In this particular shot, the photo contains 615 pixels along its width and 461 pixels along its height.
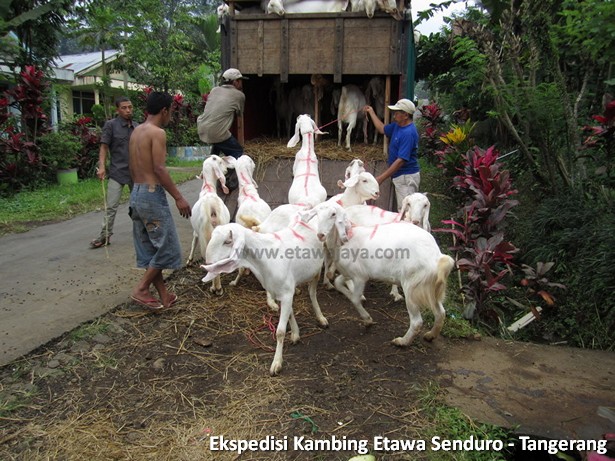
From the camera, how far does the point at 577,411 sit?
3.21 m

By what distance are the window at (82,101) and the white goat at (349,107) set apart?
54.5 ft

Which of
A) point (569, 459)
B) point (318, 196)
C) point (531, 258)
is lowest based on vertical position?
point (569, 459)

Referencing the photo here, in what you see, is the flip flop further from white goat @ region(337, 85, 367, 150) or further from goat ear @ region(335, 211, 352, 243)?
white goat @ region(337, 85, 367, 150)

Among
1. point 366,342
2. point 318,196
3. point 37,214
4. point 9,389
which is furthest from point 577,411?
point 37,214

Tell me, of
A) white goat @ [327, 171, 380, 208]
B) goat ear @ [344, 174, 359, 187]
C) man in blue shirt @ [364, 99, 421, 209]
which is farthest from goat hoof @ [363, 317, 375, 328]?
man in blue shirt @ [364, 99, 421, 209]

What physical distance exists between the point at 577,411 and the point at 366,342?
1.66 m

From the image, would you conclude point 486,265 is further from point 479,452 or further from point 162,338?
point 162,338

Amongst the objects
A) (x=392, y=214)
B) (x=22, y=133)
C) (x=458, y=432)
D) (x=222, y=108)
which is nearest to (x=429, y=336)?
(x=458, y=432)

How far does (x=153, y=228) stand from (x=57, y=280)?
1859 millimetres

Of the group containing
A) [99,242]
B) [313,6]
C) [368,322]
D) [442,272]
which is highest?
[313,6]

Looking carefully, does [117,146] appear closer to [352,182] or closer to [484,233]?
[352,182]

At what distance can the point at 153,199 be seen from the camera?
4.46 m

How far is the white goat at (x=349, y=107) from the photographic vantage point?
7582mm

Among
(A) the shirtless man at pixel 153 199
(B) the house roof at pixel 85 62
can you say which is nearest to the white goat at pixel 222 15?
(A) the shirtless man at pixel 153 199
